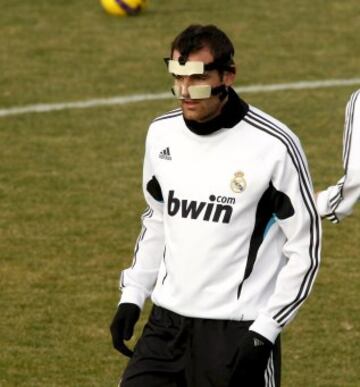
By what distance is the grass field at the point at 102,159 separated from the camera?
1203cm

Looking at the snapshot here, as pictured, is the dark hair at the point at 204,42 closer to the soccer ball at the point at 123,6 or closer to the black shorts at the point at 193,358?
the black shorts at the point at 193,358

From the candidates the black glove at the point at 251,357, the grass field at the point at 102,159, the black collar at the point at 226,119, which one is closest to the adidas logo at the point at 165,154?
the black collar at the point at 226,119

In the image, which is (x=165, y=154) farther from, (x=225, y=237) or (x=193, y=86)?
(x=225, y=237)

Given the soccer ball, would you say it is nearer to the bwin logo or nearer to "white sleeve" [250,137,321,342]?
the bwin logo

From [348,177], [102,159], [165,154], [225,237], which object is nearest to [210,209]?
[225,237]

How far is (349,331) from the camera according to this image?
40.5 ft

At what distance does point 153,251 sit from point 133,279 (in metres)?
0.18

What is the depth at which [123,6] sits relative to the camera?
22.6m

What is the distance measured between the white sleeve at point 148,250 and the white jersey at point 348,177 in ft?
4.21

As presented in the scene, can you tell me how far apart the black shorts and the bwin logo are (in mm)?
501

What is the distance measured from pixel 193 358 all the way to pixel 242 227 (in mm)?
686

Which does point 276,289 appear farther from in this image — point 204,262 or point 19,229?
point 19,229

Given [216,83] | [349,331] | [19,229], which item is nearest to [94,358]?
[349,331]

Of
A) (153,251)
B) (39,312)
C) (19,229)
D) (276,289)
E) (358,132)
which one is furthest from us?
(19,229)
